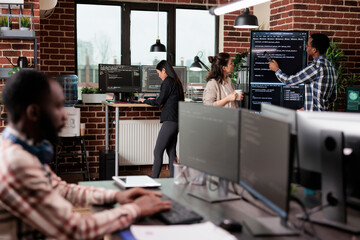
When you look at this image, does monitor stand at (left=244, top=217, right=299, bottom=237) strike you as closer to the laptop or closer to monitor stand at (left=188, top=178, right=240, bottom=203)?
monitor stand at (left=188, top=178, right=240, bottom=203)

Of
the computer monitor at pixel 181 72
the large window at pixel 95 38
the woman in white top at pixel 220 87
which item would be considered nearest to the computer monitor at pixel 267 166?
the woman in white top at pixel 220 87

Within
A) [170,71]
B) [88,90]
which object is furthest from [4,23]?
[170,71]

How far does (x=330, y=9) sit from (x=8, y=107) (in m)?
4.75

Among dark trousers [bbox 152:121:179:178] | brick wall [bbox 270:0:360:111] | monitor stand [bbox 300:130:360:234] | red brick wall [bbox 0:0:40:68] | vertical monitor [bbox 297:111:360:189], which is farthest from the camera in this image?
brick wall [bbox 270:0:360:111]

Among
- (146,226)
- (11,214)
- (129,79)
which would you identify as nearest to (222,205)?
(146,226)

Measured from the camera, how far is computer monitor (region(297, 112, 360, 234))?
68.6 inches

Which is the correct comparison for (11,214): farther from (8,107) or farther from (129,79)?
(129,79)

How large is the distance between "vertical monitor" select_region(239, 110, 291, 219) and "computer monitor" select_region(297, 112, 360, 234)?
0.28 metres

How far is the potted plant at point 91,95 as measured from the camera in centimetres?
594

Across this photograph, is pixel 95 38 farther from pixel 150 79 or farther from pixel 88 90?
pixel 150 79

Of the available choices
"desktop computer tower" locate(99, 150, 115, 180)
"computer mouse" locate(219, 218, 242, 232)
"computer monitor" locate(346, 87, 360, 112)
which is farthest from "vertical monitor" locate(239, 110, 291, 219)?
"desktop computer tower" locate(99, 150, 115, 180)

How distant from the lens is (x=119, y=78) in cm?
588

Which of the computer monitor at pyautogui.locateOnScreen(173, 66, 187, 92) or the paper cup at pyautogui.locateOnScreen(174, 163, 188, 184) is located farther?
the computer monitor at pyautogui.locateOnScreen(173, 66, 187, 92)

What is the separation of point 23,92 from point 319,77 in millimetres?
3681
